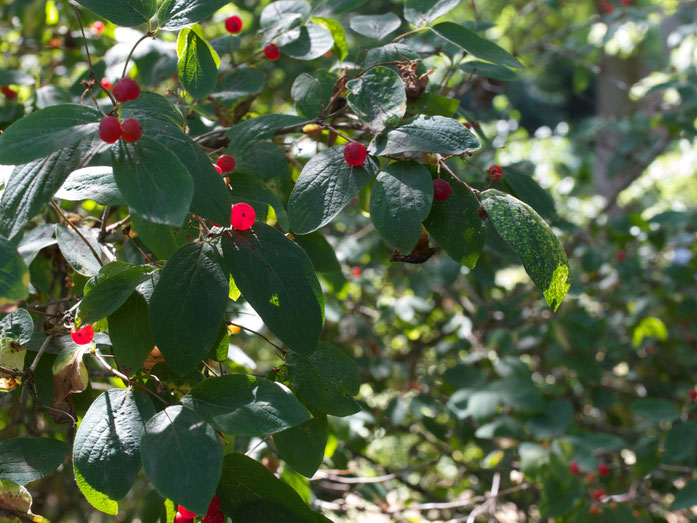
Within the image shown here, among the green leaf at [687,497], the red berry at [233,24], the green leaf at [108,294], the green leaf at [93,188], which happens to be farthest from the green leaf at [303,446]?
the green leaf at [687,497]

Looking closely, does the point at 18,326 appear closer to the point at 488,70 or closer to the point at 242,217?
the point at 242,217

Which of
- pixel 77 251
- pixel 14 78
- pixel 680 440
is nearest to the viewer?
pixel 77 251

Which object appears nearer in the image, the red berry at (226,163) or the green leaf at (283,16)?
the red berry at (226,163)

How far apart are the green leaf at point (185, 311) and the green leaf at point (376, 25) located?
63 cm

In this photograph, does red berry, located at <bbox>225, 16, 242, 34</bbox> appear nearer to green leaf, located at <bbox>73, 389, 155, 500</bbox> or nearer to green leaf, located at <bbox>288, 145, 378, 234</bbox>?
green leaf, located at <bbox>288, 145, 378, 234</bbox>

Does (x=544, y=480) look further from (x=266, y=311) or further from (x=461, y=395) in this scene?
(x=266, y=311)

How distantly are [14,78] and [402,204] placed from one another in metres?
1.16

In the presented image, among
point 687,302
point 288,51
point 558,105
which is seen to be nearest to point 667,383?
point 687,302

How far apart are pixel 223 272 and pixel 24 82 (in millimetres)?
1042

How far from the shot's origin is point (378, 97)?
2.54ft

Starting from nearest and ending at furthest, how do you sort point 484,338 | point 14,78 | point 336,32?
1. point 336,32
2. point 14,78
3. point 484,338

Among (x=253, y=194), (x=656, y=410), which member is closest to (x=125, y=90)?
(x=253, y=194)

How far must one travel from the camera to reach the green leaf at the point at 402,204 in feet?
2.25

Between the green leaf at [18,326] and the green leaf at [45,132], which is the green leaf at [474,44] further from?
the green leaf at [18,326]
